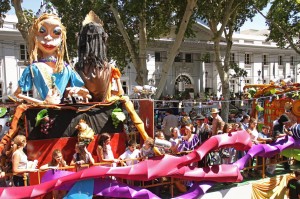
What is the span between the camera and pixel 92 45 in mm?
6141

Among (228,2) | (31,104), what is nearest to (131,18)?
(228,2)

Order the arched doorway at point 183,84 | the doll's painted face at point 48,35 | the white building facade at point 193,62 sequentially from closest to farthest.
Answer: the doll's painted face at point 48,35, the white building facade at point 193,62, the arched doorway at point 183,84

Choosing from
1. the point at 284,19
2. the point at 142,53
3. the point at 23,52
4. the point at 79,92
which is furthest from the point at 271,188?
the point at 23,52

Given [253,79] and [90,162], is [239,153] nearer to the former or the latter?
[90,162]

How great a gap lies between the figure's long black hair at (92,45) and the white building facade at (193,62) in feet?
50.1

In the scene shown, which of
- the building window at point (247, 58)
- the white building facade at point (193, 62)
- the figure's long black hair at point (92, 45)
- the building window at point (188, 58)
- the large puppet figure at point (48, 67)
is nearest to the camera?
the large puppet figure at point (48, 67)

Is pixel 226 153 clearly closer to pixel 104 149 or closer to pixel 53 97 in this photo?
pixel 104 149

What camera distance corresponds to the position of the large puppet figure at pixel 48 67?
18.7 feet

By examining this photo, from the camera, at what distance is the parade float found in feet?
15.8

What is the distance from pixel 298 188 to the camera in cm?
618

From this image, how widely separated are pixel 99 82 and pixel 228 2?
10587 millimetres

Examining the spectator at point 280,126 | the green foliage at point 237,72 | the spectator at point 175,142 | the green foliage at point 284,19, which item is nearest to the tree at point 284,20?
the green foliage at point 284,19

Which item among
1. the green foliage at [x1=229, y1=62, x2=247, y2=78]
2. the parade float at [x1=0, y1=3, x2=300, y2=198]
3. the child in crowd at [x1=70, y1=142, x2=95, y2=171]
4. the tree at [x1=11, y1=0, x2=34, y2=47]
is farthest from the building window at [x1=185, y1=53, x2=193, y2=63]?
the child in crowd at [x1=70, y1=142, x2=95, y2=171]

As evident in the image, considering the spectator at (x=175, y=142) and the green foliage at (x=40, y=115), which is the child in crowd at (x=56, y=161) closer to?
the green foliage at (x=40, y=115)
